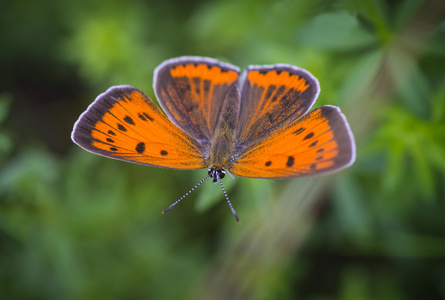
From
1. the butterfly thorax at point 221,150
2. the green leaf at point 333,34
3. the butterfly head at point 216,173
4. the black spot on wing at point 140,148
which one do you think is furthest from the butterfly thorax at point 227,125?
the green leaf at point 333,34

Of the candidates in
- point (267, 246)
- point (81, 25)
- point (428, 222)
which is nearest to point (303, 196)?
point (267, 246)

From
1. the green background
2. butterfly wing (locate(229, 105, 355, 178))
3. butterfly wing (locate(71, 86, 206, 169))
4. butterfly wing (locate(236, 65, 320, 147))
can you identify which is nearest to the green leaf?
the green background

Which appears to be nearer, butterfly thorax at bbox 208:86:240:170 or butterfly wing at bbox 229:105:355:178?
butterfly wing at bbox 229:105:355:178

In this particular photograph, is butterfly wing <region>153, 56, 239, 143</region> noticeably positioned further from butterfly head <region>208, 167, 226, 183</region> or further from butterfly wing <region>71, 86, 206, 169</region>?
butterfly head <region>208, 167, 226, 183</region>

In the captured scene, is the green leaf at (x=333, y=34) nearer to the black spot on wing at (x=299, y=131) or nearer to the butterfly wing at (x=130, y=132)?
the black spot on wing at (x=299, y=131)

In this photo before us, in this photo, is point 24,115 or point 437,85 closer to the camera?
point 437,85

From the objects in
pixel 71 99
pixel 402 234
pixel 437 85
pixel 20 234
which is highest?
pixel 437 85

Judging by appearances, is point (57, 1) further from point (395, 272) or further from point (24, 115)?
point (395, 272)
